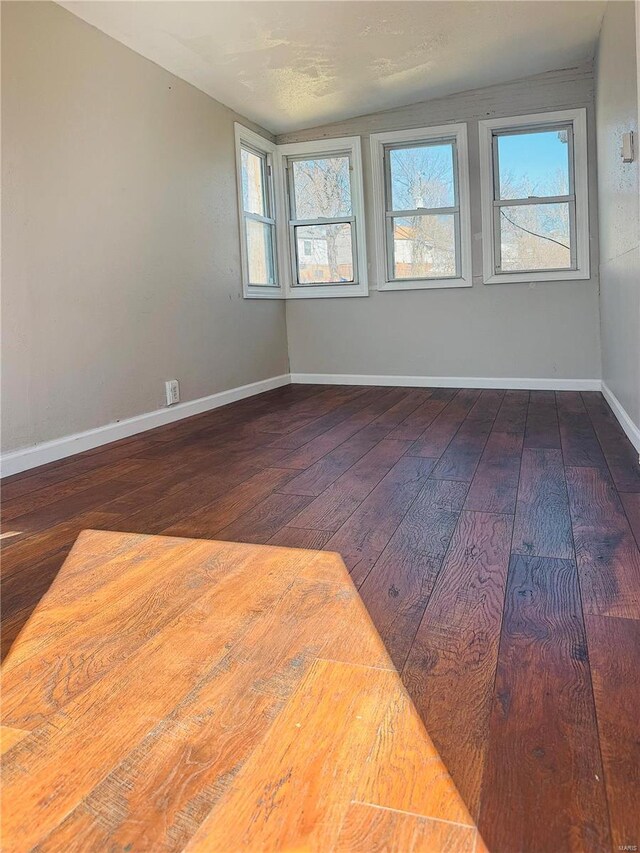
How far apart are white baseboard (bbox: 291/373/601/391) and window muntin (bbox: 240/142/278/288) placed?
0.92m

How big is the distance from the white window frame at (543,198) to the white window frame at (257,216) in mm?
1743

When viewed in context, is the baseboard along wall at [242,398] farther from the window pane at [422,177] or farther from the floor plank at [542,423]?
the window pane at [422,177]

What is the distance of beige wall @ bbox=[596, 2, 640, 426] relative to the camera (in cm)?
294

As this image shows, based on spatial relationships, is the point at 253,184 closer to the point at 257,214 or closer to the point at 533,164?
the point at 257,214

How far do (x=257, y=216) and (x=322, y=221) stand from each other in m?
0.58

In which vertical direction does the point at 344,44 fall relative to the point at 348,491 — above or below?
above

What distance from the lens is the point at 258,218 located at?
5531mm

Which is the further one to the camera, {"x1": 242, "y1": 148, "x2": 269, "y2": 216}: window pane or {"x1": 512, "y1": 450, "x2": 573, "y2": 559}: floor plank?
{"x1": 242, "y1": 148, "x2": 269, "y2": 216}: window pane

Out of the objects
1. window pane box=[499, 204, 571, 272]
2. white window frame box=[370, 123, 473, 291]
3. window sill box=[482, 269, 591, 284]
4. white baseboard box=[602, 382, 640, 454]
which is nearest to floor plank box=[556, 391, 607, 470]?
white baseboard box=[602, 382, 640, 454]

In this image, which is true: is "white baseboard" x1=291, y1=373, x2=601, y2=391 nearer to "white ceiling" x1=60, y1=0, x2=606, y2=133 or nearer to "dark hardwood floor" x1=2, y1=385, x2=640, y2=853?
"dark hardwood floor" x1=2, y1=385, x2=640, y2=853

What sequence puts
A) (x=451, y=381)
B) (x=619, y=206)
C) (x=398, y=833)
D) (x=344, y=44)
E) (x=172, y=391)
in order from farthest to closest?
1. (x=451, y=381)
2. (x=172, y=391)
3. (x=344, y=44)
4. (x=619, y=206)
5. (x=398, y=833)

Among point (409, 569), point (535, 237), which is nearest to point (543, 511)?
point (409, 569)

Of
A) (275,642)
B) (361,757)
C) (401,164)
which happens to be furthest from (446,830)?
(401,164)

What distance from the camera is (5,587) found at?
174 centimetres
